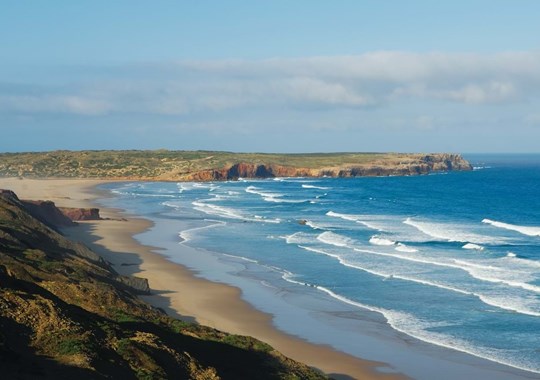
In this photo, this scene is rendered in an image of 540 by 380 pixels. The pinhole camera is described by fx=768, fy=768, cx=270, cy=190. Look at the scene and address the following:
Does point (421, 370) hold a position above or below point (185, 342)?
below

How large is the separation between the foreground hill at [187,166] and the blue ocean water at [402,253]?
50864mm

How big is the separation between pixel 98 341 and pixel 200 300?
16.5 meters

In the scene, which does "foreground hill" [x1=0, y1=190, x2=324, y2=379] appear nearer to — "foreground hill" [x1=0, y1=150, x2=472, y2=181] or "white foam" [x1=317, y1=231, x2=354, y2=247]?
"white foam" [x1=317, y1=231, x2=354, y2=247]

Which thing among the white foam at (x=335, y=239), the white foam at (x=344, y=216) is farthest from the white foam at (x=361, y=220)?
the white foam at (x=335, y=239)

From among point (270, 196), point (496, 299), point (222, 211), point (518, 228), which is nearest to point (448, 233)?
point (518, 228)

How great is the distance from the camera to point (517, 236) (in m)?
53.3

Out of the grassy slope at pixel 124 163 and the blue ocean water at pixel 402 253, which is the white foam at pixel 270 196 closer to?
the blue ocean water at pixel 402 253

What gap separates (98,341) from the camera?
15719mm

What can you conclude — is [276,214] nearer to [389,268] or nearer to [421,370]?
[389,268]

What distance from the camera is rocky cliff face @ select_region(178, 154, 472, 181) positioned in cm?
14012

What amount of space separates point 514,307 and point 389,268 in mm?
9893

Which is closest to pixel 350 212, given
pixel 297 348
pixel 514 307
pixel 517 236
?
pixel 517 236

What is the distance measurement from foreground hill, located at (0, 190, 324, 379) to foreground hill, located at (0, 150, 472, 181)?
116289 mm

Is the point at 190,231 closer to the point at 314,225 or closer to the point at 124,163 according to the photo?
the point at 314,225
